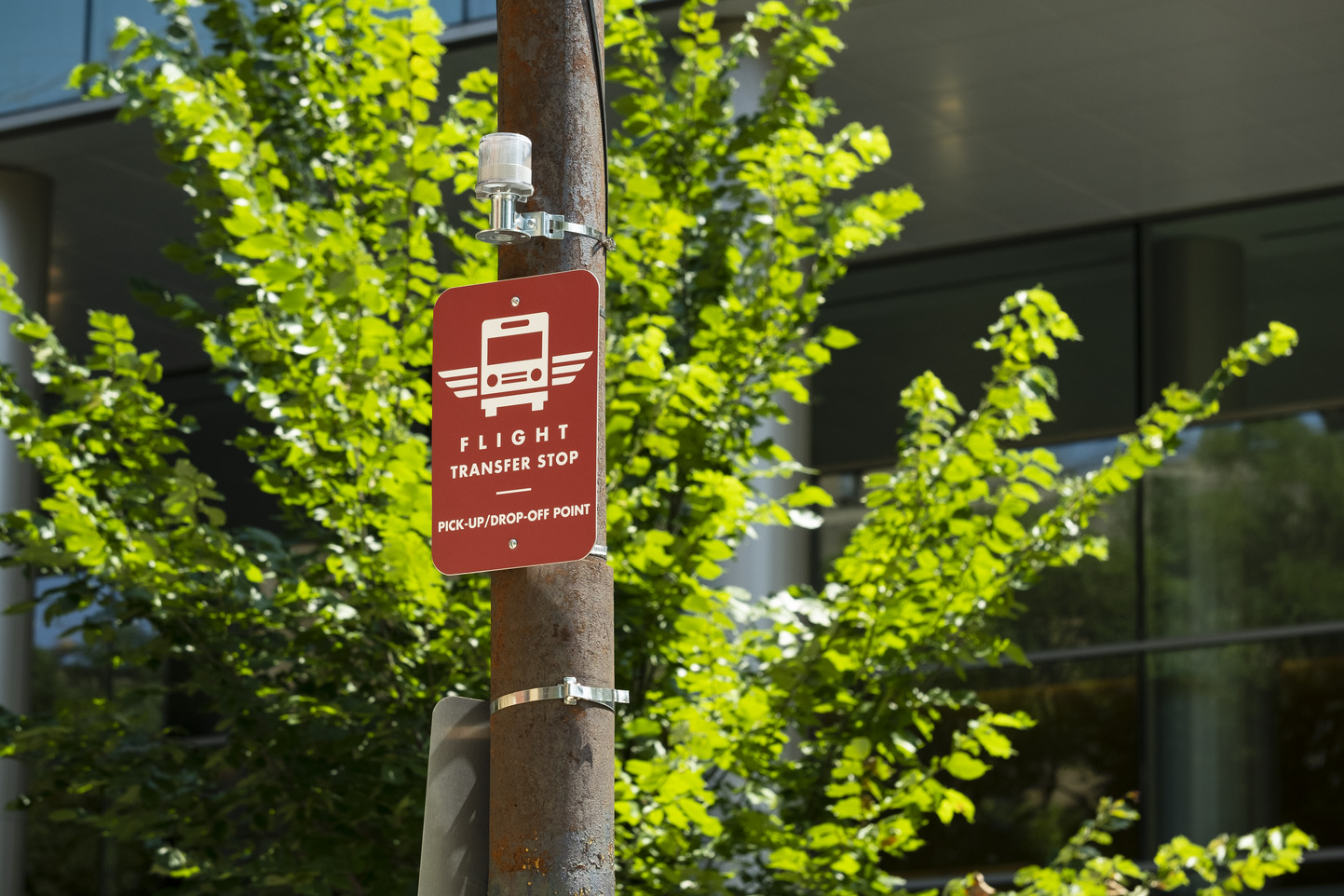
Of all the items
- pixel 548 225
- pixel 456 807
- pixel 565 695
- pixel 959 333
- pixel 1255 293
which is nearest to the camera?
pixel 565 695

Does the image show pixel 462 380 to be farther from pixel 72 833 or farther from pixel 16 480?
pixel 72 833

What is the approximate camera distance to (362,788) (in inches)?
215

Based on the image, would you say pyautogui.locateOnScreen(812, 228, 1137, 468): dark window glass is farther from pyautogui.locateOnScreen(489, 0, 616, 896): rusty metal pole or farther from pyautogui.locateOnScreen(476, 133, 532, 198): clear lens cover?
pyautogui.locateOnScreen(476, 133, 532, 198): clear lens cover

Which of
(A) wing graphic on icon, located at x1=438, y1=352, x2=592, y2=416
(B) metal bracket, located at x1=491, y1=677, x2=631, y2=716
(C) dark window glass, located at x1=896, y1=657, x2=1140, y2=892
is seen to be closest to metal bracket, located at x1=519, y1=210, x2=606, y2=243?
(A) wing graphic on icon, located at x1=438, y1=352, x2=592, y2=416

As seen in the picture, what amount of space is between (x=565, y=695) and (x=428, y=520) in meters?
1.90

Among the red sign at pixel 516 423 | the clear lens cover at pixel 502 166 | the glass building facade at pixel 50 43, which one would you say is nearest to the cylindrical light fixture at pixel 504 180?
the clear lens cover at pixel 502 166

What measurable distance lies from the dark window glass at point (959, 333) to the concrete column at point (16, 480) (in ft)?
19.7

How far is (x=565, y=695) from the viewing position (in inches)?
122

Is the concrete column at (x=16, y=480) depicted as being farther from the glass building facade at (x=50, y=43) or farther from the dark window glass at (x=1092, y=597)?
the dark window glass at (x=1092, y=597)

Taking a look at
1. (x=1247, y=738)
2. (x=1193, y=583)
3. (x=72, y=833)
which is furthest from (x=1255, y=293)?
(x=72, y=833)

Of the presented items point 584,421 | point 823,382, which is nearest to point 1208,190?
point 823,382

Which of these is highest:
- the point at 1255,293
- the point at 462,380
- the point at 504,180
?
the point at 1255,293

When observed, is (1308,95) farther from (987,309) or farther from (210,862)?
(210,862)

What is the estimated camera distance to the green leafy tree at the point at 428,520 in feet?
16.7
